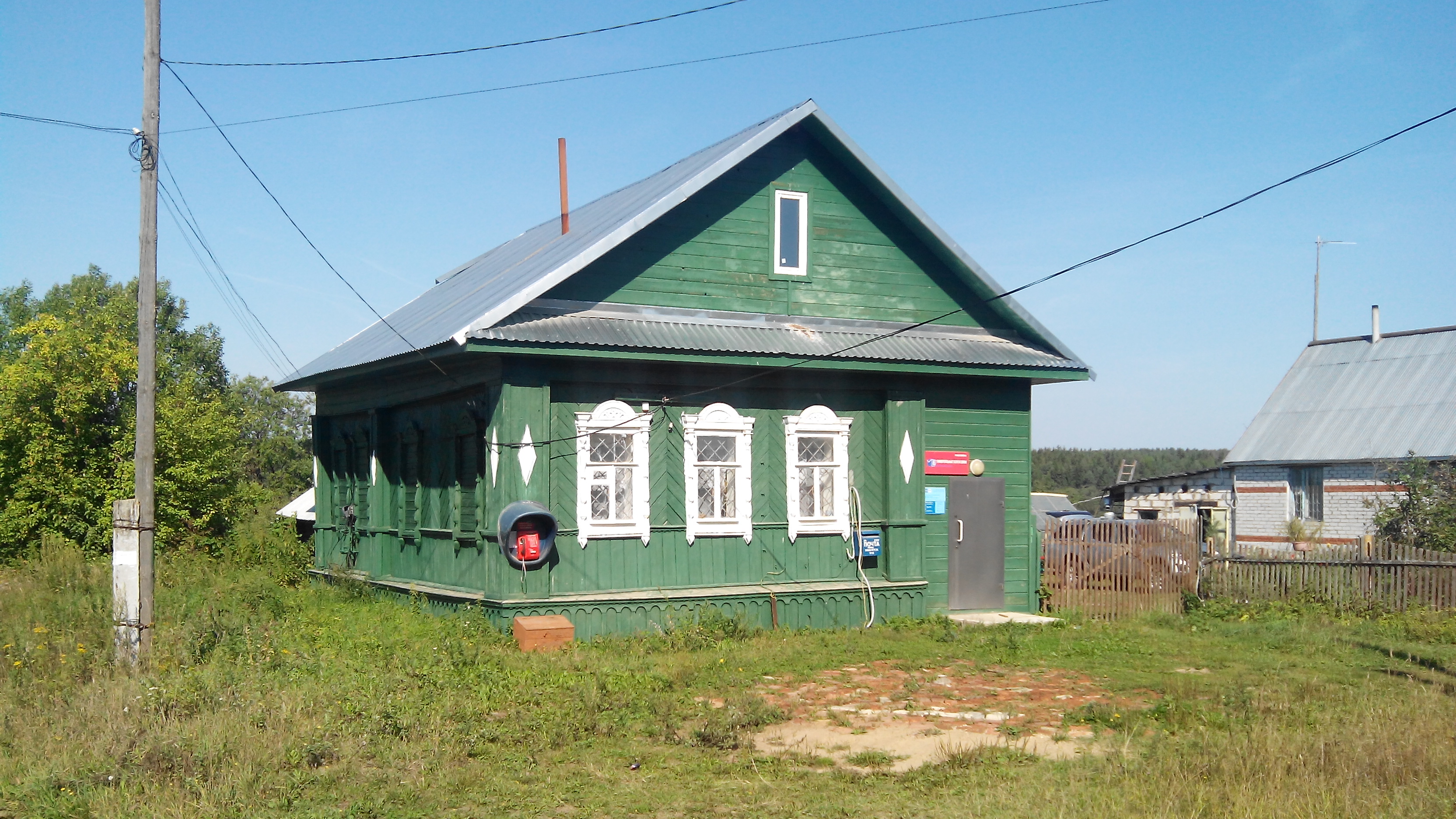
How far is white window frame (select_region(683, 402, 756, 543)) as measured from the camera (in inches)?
598

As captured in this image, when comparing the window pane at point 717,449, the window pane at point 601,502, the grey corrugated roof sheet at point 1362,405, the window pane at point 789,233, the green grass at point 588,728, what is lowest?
the green grass at point 588,728

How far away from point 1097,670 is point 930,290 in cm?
632

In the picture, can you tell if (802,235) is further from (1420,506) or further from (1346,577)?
(1420,506)

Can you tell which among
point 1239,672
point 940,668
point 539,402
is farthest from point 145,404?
point 1239,672

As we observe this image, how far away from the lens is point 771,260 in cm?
1600

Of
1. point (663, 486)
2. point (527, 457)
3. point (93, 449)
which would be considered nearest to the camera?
point (527, 457)

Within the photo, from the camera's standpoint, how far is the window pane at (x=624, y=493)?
14758mm

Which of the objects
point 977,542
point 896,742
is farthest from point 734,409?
point 896,742

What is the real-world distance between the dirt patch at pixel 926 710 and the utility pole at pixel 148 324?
19.2 feet

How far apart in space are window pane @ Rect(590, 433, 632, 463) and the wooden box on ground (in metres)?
2.11

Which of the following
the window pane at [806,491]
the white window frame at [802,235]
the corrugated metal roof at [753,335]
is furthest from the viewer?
the white window frame at [802,235]

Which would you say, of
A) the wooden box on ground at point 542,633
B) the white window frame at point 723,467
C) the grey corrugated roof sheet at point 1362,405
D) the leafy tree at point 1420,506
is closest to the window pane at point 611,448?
the white window frame at point 723,467

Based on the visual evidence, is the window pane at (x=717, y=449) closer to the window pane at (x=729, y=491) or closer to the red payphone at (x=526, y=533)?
the window pane at (x=729, y=491)

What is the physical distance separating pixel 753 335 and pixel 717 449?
5.14 feet
